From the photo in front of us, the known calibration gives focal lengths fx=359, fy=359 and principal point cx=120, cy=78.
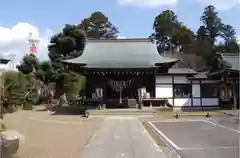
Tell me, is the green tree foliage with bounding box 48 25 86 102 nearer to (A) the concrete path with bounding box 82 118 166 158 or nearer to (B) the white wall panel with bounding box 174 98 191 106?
(B) the white wall panel with bounding box 174 98 191 106

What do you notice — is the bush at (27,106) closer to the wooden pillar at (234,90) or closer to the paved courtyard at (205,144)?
the wooden pillar at (234,90)

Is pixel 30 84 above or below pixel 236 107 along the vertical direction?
above

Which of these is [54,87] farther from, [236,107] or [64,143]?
[64,143]

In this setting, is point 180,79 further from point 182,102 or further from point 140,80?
point 140,80

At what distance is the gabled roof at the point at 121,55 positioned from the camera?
29.9m

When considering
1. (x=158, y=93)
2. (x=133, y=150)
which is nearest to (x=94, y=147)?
(x=133, y=150)

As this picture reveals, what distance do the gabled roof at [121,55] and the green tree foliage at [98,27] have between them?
35.2m

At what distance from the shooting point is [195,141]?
1216cm

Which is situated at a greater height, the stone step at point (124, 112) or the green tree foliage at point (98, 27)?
the green tree foliage at point (98, 27)

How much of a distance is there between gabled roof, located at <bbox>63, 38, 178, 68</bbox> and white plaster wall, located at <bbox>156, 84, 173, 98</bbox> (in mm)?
2328

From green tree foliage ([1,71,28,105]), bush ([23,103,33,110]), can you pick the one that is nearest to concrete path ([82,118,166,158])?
green tree foliage ([1,71,28,105])

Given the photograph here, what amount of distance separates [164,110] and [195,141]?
54.1ft

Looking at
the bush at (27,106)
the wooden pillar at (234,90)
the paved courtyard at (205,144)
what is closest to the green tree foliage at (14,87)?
the bush at (27,106)

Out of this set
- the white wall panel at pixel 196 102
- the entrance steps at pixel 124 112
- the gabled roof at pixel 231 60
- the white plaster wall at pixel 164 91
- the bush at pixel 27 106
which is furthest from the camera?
the bush at pixel 27 106
